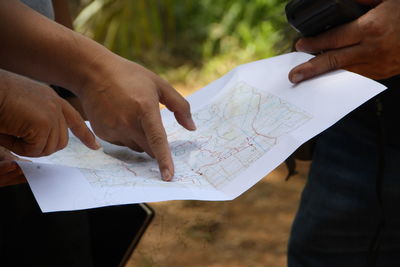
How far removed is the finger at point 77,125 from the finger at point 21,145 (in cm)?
7

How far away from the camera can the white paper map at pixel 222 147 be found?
93 centimetres

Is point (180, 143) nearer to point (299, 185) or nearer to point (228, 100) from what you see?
point (228, 100)

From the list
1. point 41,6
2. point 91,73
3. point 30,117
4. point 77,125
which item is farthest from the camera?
point 41,6

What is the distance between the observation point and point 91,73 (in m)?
1.09

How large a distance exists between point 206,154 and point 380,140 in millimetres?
434

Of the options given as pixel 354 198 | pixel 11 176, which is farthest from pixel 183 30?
pixel 11 176

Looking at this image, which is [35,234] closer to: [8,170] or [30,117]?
[8,170]

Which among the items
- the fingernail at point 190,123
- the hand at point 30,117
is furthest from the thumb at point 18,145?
the fingernail at point 190,123

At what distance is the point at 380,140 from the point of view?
127 centimetres

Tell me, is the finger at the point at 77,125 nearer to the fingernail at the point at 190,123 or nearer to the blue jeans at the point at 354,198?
the fingernail at the point at 190,123

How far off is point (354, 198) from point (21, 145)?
2.81ft

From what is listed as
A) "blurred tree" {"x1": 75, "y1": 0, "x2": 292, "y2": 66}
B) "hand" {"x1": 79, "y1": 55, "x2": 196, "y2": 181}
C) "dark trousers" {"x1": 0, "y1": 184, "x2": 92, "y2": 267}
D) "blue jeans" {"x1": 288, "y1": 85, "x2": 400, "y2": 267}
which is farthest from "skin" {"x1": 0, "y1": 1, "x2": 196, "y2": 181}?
"blurred tree" {"x1": 75, "y1": 0, "x2": 292, "y2": 66}

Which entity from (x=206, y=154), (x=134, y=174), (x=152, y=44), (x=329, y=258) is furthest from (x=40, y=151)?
(x=152, y=44)

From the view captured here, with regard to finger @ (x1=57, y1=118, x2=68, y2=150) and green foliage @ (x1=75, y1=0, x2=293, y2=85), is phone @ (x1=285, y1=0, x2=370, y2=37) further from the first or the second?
green foliage @ (x1=75, y1=0, x2=293, y2=85)
